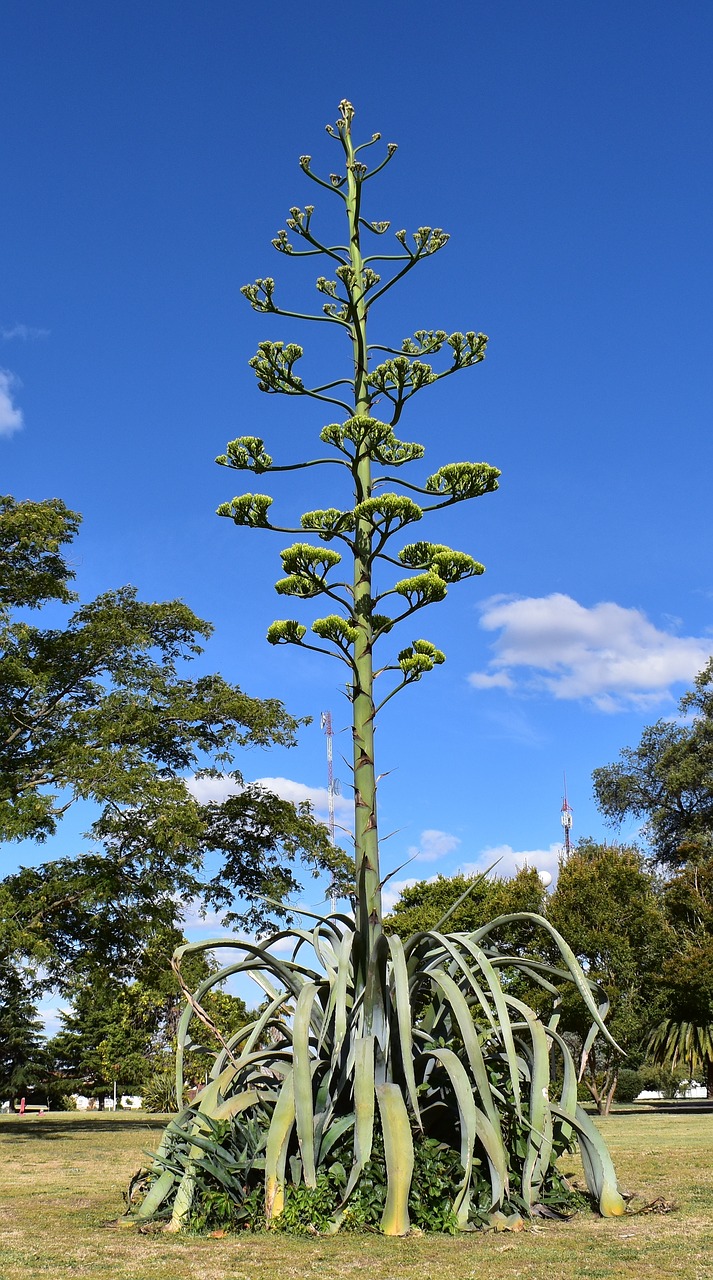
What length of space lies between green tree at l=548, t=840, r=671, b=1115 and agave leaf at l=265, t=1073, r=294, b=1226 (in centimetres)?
1954

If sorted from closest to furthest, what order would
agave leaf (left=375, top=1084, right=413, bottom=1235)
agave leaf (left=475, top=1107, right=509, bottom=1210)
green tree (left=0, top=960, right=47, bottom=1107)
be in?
agave leaf (left=375, top=1084, right=413, bottom=1235) → agave leaf (left=475, top=1107, right=509, bottom=1210) → green tree (left=0, top=960, right=47, bottom=1107)

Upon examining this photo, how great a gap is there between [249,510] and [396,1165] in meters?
4.47

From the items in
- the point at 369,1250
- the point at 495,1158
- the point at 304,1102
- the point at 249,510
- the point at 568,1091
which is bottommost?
the point at 369,1250

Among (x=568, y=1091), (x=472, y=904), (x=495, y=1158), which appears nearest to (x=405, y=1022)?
(x=495, y=1158)

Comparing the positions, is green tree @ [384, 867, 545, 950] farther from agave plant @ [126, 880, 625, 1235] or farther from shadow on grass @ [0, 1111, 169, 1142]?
agave plant @ [126, 880, 625, 1235]

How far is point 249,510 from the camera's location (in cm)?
785

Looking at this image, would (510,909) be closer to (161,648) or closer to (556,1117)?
(161,648)

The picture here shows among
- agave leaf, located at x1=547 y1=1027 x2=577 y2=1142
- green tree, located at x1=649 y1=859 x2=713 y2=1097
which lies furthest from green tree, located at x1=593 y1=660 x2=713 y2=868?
agave leaf, located at x1=547 y1=1027 x2=577 y2=1142

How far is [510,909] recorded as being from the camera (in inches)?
1068

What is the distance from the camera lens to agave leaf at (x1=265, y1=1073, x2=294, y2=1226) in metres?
5.86

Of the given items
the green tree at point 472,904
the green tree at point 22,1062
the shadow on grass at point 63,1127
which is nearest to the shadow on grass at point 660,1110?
the green tree at point 472,904

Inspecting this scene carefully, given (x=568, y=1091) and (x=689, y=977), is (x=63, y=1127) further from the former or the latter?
(x=568, y=1091)

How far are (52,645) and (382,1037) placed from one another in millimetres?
14526

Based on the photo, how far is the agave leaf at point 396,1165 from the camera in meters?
5.64
